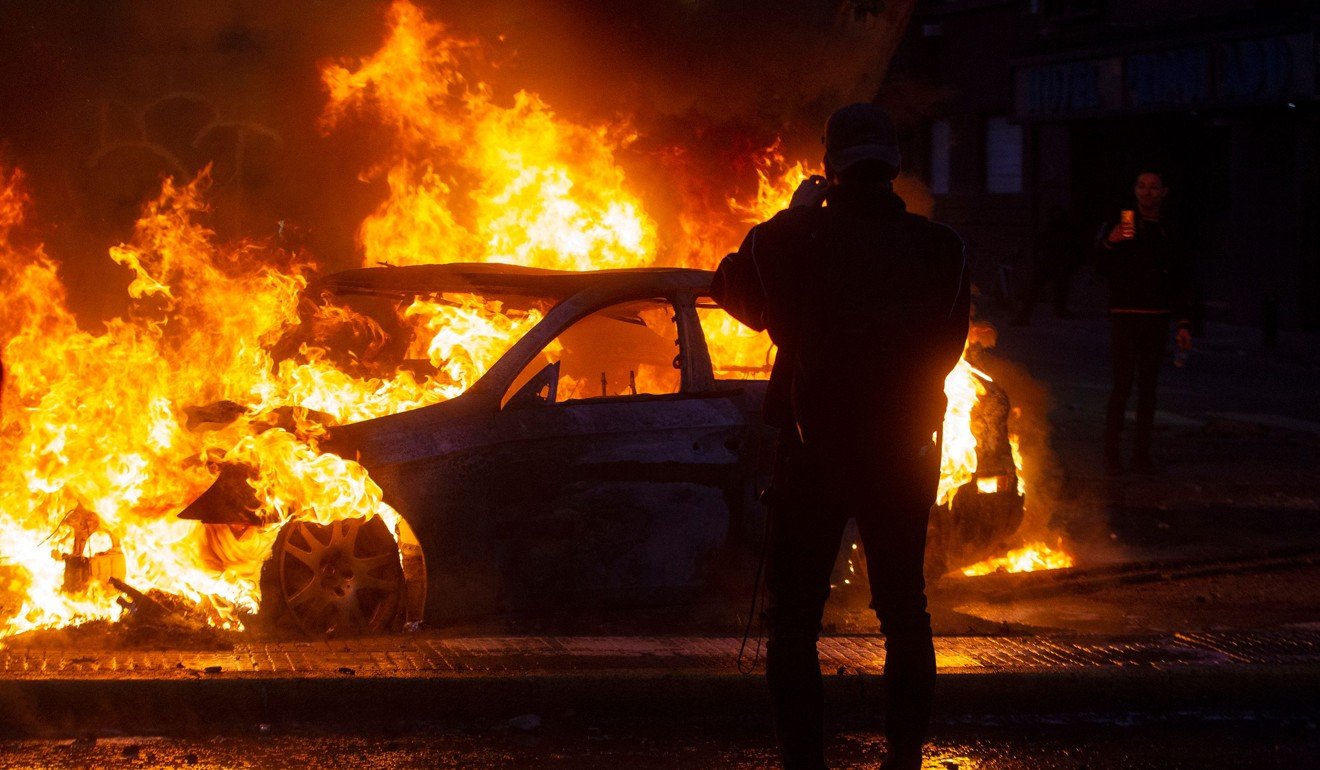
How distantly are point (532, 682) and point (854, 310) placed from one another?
1904 mm

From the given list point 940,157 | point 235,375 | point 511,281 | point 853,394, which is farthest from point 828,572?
point 940,157

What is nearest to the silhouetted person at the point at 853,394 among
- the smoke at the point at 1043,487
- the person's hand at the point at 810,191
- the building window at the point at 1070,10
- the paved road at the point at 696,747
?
the person's hand at the point at 810,191

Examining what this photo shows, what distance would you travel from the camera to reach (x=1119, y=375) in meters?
10.8

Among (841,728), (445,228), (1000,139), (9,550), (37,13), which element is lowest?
(841,728)

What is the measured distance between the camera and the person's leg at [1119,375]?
35.2ft

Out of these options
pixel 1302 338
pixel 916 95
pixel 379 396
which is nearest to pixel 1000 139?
pixel 916 95

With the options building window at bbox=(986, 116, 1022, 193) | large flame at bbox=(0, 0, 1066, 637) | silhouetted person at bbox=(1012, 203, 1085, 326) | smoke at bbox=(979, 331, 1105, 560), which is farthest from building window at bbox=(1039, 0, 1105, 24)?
large flame at bbox=(0, 0, 1066, 637)

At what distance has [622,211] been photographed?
378 inches

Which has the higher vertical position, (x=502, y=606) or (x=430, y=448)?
(x=430, y=448)

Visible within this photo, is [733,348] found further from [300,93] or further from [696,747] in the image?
[300,93]

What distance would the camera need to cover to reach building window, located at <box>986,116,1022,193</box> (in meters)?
31.1

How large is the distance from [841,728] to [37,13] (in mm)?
8821

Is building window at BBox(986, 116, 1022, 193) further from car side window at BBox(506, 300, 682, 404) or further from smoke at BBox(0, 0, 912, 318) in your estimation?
car side window at BBox(506, 300, 682, 404)

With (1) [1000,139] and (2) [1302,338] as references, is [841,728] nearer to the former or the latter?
(2) [1302,338]
